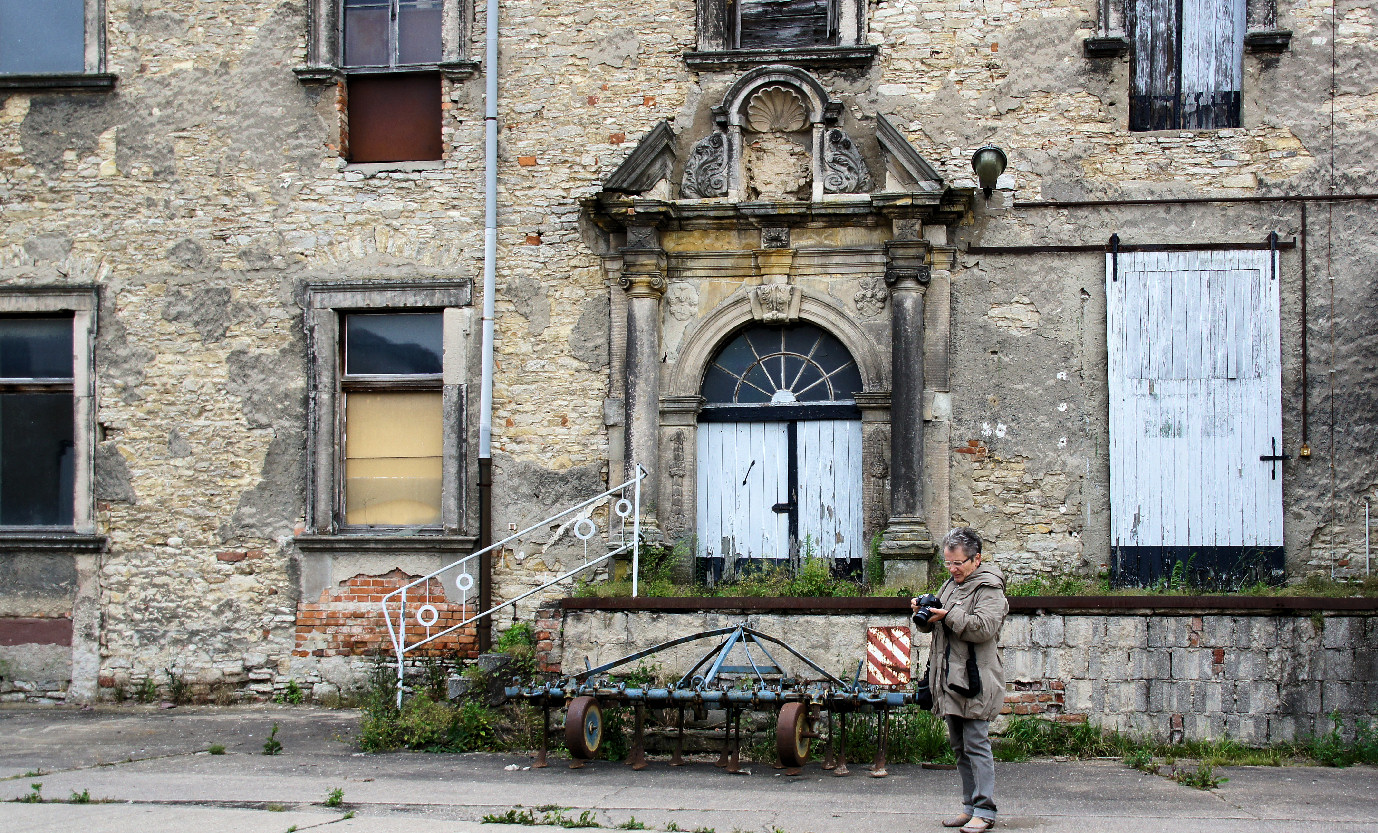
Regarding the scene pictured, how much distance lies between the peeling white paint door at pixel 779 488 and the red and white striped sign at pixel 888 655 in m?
1.88

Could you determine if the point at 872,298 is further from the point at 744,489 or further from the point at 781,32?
the point at 781,32

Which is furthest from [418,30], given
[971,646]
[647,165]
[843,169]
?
[971,646]

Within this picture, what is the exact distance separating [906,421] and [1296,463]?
3050 millimetres

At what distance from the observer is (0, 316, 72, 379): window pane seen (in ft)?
35.5

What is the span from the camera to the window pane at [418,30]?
10.7 metres

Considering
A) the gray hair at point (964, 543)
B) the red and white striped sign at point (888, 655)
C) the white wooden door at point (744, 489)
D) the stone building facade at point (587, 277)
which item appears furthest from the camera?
the white wooden door at point (744, 489)

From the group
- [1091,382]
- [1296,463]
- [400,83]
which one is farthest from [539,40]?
[1296,463]

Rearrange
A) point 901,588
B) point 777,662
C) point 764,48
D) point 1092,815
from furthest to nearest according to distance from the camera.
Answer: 1. point 764,48
2. point 901,588
3. point 777,662
4. point 1092,815

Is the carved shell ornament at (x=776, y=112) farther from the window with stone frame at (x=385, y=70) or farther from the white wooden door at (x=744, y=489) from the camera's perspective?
the window with stone frame at (x=385, y=70)

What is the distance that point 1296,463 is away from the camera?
9516 millimetres

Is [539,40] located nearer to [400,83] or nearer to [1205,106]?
[400,83]

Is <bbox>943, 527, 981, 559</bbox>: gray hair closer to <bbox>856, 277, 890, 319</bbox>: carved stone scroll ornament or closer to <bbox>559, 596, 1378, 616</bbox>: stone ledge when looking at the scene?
<bbox>559, 596, 1378, 616</bbox>: stone ledge

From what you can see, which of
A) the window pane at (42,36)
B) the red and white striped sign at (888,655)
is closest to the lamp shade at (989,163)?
the red and white striped sign at (888,655)

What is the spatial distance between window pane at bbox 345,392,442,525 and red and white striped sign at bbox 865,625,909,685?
424 cm
